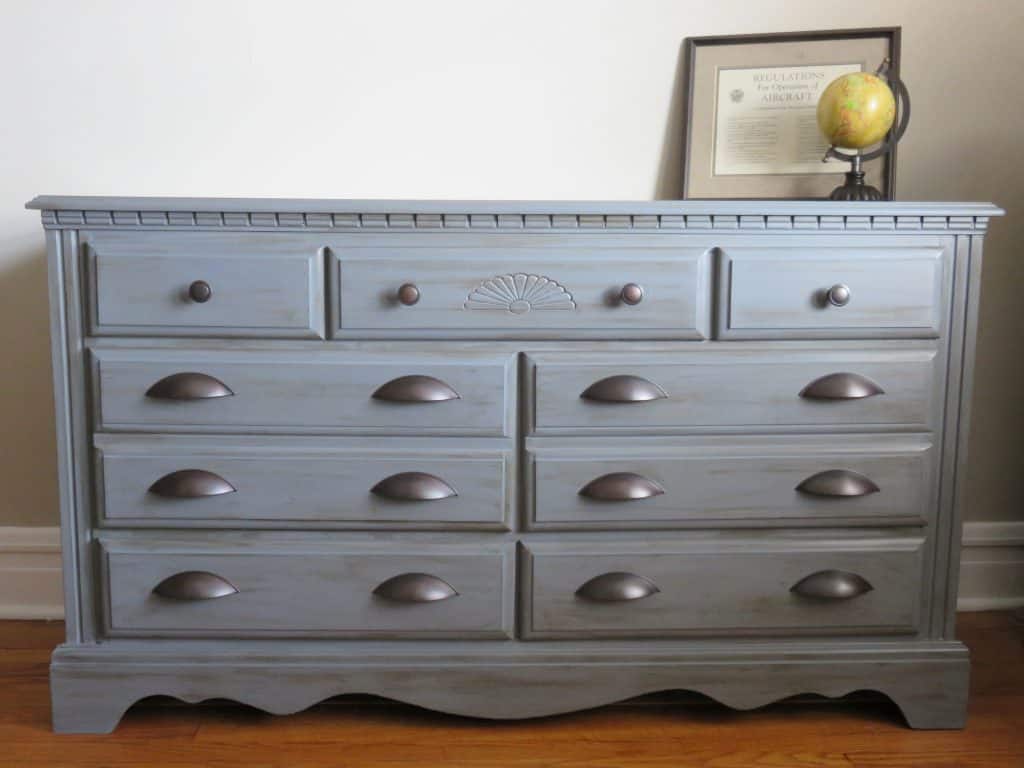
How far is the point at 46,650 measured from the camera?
225 cm

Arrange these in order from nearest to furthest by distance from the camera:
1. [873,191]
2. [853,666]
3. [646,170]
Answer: [853,666] < [873,191] < [646,170]

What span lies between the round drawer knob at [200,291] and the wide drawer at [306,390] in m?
0.10

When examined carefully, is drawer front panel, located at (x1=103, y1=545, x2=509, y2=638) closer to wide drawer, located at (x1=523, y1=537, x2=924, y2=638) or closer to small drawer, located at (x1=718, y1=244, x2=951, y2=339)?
wide drawer, located at (x1=523, y1=537, x2=924, y2=638)

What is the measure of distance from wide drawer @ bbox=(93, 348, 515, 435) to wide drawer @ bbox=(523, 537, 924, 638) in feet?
1.02

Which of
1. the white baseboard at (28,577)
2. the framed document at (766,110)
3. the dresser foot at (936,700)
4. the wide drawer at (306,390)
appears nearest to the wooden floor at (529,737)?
the dresser foot at (936,700)

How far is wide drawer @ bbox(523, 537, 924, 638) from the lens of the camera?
1.85 m

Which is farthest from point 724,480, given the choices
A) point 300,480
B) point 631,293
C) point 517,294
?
point 300,480

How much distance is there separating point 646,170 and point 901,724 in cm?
133

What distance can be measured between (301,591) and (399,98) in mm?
1176

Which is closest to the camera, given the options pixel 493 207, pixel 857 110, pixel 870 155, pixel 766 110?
pixel 493 207

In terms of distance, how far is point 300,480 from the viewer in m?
1.82

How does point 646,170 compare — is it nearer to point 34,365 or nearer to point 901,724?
point 901,724

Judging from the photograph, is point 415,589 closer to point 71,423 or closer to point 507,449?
point 507,449

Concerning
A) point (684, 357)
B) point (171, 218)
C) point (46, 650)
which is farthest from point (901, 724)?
point (46, 650)
